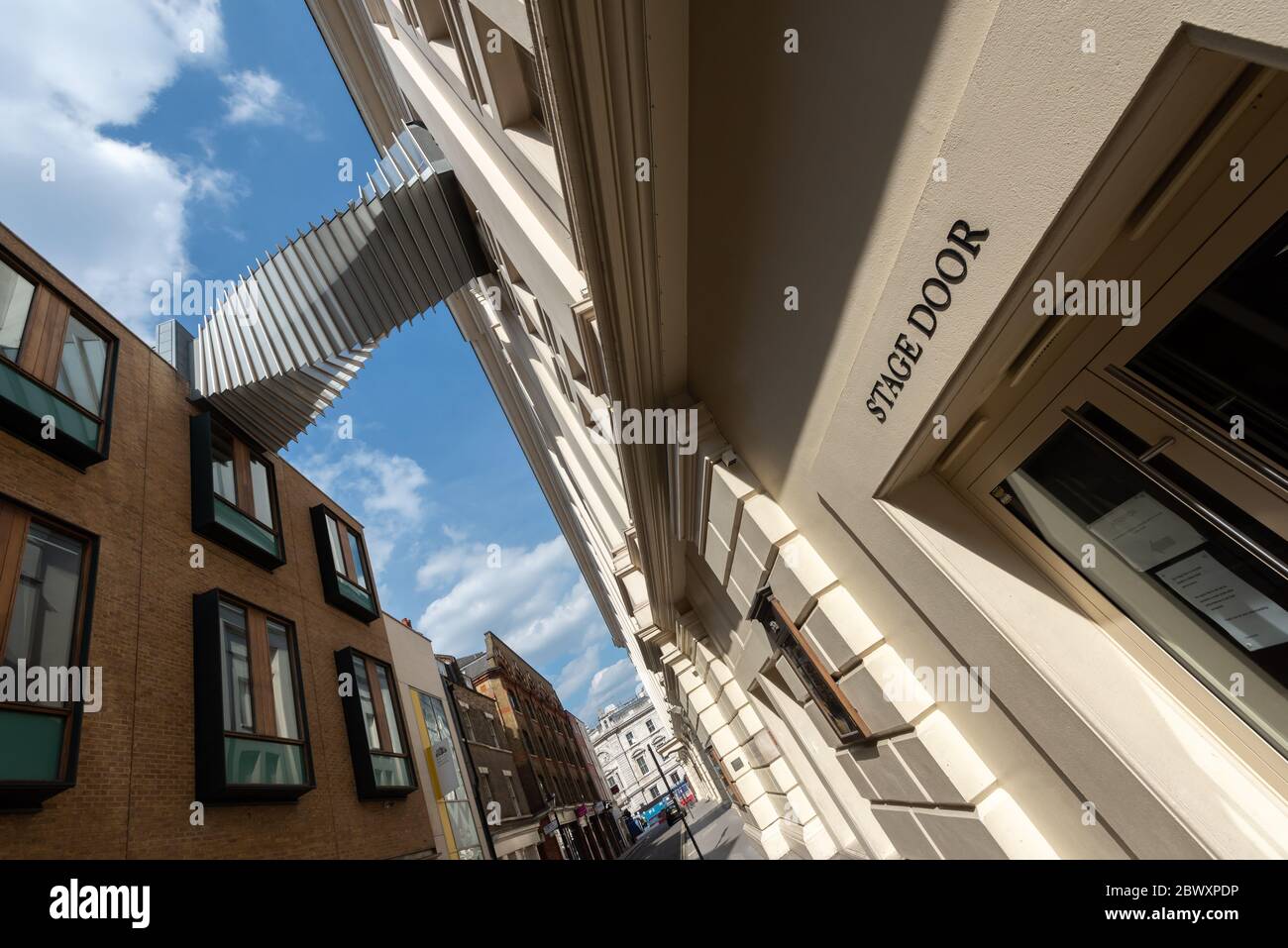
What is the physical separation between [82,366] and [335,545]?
20.8 feet

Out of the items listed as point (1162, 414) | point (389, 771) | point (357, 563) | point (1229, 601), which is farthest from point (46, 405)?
point (1229, 601)

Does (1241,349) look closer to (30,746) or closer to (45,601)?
(30,746)

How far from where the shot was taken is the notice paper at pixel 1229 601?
6.75ft

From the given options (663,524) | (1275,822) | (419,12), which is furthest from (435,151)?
(1275,822)

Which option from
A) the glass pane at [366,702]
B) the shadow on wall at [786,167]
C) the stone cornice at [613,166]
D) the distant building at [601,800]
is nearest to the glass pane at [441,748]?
the glass pane at [366,702]

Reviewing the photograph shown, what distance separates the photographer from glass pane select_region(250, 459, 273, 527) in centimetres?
1177

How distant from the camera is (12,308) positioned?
772cm

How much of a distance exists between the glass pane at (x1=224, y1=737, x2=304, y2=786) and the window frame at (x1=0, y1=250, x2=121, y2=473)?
14.2 ft

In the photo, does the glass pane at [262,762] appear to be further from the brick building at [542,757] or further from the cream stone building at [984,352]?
the brick building at [542,757]

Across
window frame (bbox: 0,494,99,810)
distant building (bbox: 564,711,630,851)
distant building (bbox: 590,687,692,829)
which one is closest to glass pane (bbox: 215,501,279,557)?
window frame (bbox: 0,494,99,810)

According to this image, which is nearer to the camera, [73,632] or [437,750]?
[73,632]

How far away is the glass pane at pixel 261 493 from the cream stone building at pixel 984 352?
9.76 m
